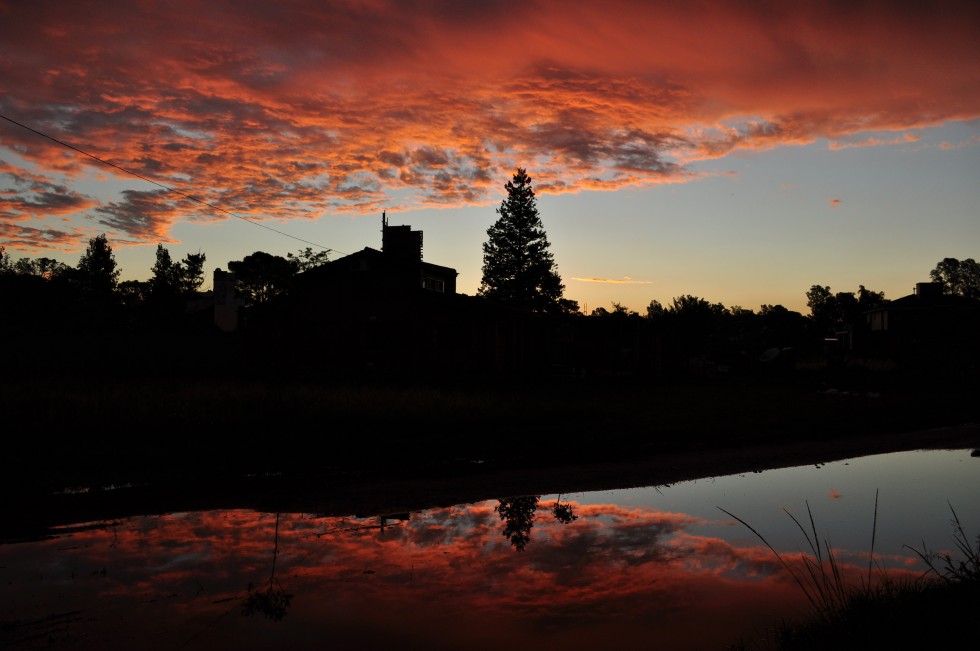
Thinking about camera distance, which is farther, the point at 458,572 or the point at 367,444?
the point at 367,444

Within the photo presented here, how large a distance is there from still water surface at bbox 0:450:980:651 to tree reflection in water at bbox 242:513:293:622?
0.02 meters

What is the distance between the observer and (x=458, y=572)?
7734mm

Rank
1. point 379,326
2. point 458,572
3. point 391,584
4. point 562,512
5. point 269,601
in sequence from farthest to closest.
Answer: point 379,326 < point 562,512 < point 458,572 < point 391,584 < point 269,601

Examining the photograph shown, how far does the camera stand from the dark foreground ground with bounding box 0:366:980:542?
1145 centimetres

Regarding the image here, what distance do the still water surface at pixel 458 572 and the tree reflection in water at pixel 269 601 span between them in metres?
0.02

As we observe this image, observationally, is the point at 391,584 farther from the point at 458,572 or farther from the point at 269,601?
the point at 269,601

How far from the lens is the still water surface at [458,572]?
6031 mm

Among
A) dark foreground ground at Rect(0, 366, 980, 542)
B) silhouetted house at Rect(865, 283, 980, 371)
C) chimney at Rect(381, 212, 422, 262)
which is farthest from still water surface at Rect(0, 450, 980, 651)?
Answer: silhouetted house at Rect(865, 283, 980, 371)

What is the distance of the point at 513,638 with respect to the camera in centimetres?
598

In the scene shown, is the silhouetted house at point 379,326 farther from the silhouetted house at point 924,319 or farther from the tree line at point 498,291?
the silhouetted house at point 924,319

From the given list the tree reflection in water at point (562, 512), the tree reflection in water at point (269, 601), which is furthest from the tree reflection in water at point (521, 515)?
the tree reflection in water at point (269, 601)

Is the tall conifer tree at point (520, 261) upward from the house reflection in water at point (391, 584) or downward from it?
upward

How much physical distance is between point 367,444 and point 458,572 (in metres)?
8.49

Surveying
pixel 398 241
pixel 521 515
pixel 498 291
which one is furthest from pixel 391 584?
pixel 498 291
